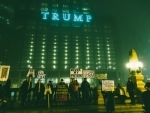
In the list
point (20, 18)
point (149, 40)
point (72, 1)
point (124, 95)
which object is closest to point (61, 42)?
point (20, 18)

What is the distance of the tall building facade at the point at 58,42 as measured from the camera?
124688mm

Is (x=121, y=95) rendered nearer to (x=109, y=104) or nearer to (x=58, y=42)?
(x=109, y=104)

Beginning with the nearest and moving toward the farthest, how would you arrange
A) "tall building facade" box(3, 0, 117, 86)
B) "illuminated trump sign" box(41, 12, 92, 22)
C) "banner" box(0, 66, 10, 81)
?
"banner" box(0, 66, 10, 81)
"tall building facade" box(3, 0, 117, 86)
"illuminated trump sign" box(41, 12, 92, 22)

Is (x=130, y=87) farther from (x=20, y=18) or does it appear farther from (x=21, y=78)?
(x=20, y=18)

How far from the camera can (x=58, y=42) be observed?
5428 inches

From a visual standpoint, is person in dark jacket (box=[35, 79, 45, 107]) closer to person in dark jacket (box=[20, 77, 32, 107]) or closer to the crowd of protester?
the crowd of protester

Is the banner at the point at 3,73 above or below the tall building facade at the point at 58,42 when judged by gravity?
below

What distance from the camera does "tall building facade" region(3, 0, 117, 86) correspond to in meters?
125

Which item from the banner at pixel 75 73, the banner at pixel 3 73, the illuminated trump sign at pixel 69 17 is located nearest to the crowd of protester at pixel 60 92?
the banner at pixel 75 73

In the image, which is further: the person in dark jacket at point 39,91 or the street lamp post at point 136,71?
the street lamp post at point 136,71

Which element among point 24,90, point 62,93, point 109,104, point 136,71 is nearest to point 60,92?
point 62,93

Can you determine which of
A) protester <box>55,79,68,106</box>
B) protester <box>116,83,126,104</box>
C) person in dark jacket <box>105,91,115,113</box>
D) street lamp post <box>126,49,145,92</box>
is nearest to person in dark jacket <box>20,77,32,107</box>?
protester <box>55,79,68,106</box>

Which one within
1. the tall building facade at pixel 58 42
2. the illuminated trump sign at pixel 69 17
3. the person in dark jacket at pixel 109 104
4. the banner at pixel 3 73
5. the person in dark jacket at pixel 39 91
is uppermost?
the illuminated trump sign at pixel 69 17

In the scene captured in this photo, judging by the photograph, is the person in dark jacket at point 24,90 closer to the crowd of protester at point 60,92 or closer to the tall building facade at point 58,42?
the crowd of protester at point 60,92
